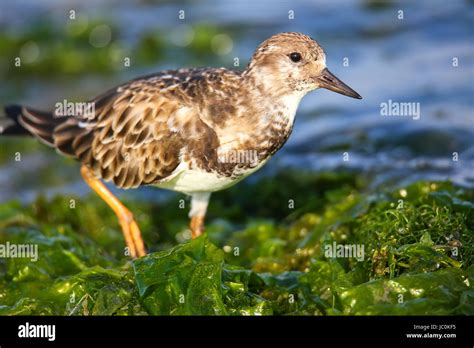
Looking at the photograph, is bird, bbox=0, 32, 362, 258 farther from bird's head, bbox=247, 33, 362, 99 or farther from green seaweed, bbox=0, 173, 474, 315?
green seaweed, bbox=0, 173, 474, 315

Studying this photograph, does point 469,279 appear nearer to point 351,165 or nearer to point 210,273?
point 210,273

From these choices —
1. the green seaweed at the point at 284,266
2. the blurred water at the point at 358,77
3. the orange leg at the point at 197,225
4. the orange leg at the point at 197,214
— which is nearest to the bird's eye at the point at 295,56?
the green seaweed at the point at 284,266

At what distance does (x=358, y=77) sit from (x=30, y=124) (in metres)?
A: 4.80

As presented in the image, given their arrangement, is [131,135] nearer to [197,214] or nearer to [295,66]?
[197,214]

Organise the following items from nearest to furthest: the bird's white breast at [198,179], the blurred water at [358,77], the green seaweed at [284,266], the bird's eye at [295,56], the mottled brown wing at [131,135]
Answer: the green seaweed at [284,266] < the bird's eye at [295,56] < the bird's white breast at [198,179] < the mottled brown wing at [131,135] < the blurred water at [358,77]

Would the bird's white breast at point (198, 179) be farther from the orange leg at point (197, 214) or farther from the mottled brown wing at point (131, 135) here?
the orange leg at point (197, 214)

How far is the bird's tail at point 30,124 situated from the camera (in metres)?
6.68

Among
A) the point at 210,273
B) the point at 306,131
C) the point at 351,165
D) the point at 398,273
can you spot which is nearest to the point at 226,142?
the point at 210,273

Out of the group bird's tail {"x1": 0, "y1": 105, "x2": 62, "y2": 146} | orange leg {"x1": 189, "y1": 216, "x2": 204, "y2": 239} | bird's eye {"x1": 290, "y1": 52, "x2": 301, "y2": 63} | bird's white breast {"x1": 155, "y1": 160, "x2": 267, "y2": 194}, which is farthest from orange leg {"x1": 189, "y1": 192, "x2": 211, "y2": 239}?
bird's eye {"x1": 290, "y1": 52, "x2": 301, "y2": 63}

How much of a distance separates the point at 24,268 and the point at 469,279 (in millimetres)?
3028

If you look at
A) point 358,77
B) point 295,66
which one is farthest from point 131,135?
point 358,77

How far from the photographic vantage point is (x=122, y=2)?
14281mm

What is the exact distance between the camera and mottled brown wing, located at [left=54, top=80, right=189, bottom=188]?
5867 mm
